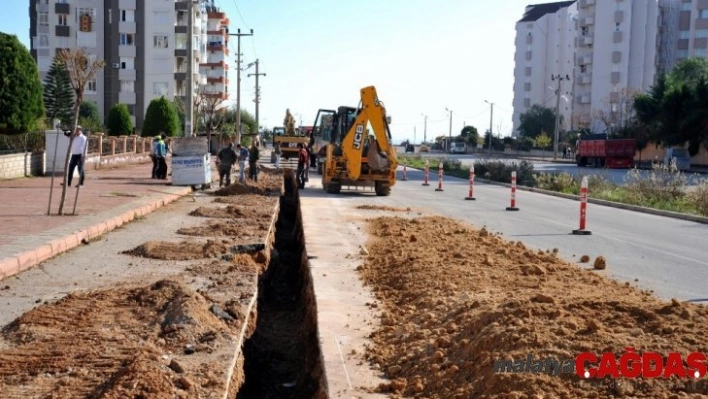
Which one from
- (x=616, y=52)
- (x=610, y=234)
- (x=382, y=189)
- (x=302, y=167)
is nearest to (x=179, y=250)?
(x=610, y=234)


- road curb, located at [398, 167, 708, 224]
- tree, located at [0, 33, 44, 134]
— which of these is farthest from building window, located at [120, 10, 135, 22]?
road curb, located at [398, 167, 708, 224]

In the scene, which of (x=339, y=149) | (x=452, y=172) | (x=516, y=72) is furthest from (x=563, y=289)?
(x=516, y=72)

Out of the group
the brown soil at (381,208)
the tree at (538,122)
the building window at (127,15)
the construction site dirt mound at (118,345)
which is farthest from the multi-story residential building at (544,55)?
the construction site dirt mound at (118,345)

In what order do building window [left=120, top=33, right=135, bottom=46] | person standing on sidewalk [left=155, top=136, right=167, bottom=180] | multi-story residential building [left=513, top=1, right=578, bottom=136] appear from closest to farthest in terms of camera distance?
person standing on sidewalk [left=155, top=136, right=167, bottom=180] → building window [left=120, top=33, right=135, bottom=46] → multi-story residential building [left=513, top=1, right=578, bottom=136]

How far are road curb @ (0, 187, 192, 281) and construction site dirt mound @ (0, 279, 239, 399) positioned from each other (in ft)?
5.89

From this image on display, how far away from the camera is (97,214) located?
52.1 ft

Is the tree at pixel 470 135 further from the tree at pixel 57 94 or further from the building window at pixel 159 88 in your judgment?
the tree at pixel 57 94

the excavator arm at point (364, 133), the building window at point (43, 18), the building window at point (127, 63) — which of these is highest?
the building window at point (43, 18)

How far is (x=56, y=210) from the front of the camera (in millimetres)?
16469

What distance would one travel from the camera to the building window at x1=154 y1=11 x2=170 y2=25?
79.1 metres

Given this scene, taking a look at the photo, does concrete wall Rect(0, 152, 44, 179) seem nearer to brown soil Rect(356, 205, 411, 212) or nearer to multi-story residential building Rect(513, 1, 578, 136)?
brown soil Rect(356, 205, 411, 212)

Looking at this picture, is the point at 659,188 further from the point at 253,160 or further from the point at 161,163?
the point at 161,163

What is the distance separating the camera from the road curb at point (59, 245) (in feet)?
32.2

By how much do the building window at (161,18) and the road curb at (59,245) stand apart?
6516cm
